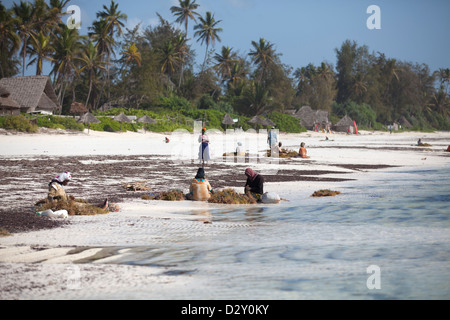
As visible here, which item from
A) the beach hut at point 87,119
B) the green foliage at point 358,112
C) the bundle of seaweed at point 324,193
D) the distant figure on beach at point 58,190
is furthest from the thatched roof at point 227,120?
the distant figure on beach at point 58,190

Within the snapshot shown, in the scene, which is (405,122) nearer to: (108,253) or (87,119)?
(87,119)

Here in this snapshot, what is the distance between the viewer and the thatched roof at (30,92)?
1854 inches

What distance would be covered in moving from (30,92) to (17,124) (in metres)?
11.5

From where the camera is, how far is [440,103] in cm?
13262

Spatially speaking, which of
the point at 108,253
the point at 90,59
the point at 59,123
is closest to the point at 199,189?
the point at 108,253

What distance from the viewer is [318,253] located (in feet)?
27.6

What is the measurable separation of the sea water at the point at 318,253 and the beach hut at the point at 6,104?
34834 mm

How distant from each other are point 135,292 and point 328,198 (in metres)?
9.89

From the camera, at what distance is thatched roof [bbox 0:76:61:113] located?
47094 mm

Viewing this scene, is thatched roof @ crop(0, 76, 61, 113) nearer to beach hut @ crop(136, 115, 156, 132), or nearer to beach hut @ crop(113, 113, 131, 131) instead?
beach hut @ crop(113, 113, 131, 131)

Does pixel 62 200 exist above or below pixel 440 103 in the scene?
below
